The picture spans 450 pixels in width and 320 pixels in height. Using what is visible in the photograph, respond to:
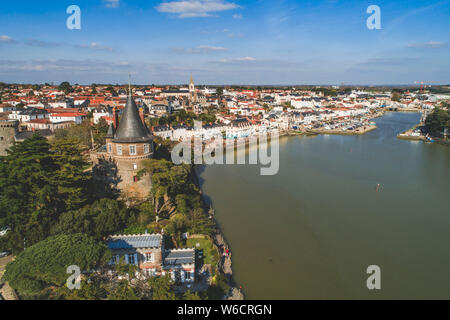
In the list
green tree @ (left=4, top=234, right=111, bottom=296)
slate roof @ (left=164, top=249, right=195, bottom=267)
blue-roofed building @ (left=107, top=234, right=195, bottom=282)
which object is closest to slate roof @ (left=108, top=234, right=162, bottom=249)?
blue-roofed building @ (left=107, top=234, right=195, bottom=282)

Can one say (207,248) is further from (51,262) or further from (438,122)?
(438,122)

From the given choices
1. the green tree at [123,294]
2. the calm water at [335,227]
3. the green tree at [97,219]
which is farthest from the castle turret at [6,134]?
the green tree at [123,294]

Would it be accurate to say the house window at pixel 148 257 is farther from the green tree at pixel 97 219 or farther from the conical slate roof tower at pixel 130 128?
the conical slate roof tower at pixel 130 128

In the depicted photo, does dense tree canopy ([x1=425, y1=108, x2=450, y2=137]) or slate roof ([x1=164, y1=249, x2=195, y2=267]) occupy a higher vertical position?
dense tree canopy ([x1=425, y1=108, x2=450, y2=137])

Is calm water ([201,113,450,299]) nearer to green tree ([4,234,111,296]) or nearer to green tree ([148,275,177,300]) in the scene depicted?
green tree ([148,275,177,300])

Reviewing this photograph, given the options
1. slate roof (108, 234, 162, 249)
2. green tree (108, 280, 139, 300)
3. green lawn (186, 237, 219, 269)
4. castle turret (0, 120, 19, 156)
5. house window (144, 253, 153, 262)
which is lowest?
green lawn (186, 237, 219, 269)

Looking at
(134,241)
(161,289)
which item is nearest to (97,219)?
(134,241)
